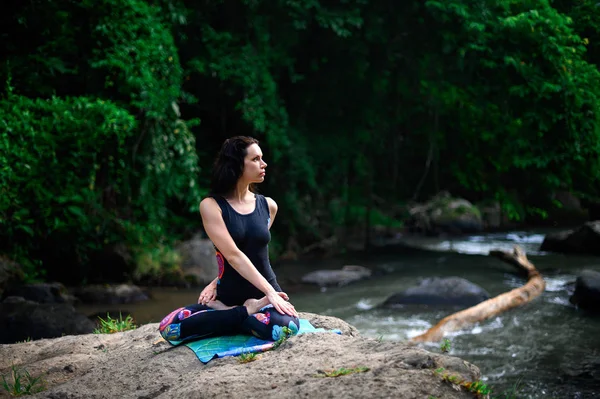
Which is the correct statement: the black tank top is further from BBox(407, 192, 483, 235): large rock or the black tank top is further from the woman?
BBox(407, 192, 483, 235): large rock

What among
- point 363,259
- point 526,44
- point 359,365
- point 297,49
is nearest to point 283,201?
point 363,259

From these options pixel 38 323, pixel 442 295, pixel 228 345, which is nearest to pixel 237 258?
pixel 228 345

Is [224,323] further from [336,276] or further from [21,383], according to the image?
[336,276]

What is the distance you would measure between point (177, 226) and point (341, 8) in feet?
20.1

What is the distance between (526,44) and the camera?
45.4ft

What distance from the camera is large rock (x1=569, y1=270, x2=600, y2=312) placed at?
986cm

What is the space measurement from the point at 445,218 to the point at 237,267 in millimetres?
16761

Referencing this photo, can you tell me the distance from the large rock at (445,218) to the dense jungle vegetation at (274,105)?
0.83 meters

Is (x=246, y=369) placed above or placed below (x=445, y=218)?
above

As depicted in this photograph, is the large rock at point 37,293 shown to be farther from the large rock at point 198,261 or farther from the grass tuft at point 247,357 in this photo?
the grass tuft at point 247,357

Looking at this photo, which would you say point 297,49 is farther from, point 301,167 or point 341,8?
point 301,167

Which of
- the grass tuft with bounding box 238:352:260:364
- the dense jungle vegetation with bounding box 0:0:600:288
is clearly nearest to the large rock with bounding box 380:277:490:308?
the dense jungle vegetation with bounding box 0:0:600:288

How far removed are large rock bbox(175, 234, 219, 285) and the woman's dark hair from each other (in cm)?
793

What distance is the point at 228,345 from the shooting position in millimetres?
4195
